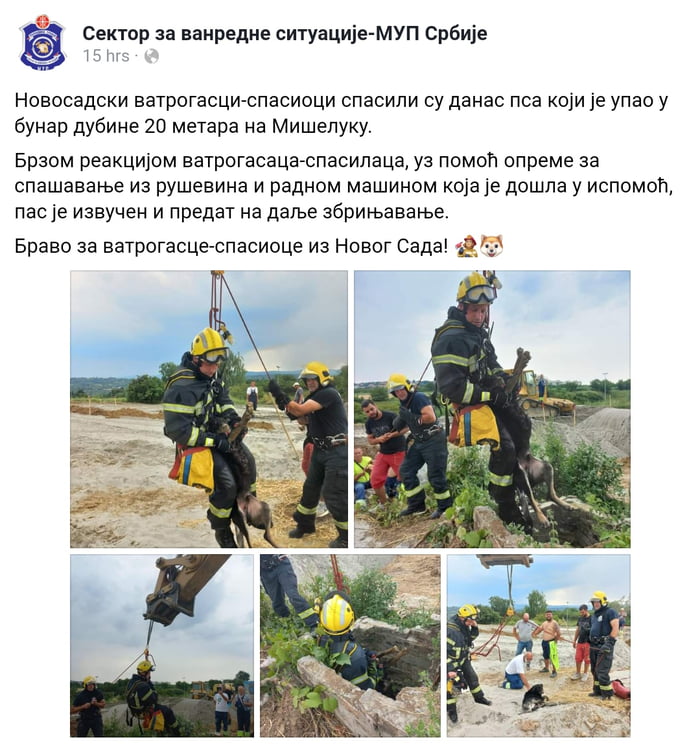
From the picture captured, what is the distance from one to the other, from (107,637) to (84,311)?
8.37ft

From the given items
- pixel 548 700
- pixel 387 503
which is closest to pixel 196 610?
pixel 387 503

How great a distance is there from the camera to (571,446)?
5105 millimetres

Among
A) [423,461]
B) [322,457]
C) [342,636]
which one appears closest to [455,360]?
[423,461]

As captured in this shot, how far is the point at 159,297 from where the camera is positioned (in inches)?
195

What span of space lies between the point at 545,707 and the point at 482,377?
2577mm

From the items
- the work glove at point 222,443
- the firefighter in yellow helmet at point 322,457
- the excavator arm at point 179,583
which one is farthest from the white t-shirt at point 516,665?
the work glove at point 222,443

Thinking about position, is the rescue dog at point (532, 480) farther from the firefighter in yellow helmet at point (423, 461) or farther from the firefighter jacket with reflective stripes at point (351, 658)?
the firefighter jacket with reflective stripes at point (351, 658)

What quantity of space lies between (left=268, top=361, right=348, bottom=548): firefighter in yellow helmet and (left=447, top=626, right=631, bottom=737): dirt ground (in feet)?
4.79

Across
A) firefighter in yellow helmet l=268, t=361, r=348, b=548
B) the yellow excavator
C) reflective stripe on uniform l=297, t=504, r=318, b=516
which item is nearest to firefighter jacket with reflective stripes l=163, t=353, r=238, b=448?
firefighter in yellow helmet l=268, t=361, r=348, b=548

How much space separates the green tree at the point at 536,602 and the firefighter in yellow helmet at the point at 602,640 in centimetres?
38

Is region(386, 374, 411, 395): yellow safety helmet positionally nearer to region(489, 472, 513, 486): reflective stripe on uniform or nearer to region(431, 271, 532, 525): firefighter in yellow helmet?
region(431, 271, 532, 525): firefighter in yellow helmet

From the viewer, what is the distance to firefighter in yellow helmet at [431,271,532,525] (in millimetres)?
4980
